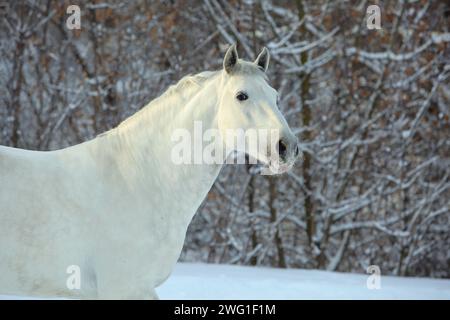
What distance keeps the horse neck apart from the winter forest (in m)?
5.69

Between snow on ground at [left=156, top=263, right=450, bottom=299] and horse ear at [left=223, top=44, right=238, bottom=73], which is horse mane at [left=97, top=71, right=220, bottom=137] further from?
snow on ground at [left=156, top=263, right=450, bottom=299]

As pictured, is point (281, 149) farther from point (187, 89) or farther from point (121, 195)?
point (121, 195)

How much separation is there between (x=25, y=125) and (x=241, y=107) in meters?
6.95

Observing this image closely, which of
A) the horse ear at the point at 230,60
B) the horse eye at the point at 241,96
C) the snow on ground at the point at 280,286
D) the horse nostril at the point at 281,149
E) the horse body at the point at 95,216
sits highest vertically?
the horse ear at the point at 230,60

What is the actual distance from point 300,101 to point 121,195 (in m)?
6.44

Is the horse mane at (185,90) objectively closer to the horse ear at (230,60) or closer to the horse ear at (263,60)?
the horse ear at (230,60)

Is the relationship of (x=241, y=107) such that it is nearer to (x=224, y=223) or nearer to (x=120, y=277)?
(x=120, y=277)

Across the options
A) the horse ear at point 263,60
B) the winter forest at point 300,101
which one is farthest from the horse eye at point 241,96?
the winter forest at point 300,101

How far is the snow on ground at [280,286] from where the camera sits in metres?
5.11

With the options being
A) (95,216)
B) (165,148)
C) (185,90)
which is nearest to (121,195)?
(95,216)

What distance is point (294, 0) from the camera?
9.19 m

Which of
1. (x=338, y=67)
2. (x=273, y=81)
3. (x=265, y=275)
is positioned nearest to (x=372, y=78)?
(x=338, y=67)

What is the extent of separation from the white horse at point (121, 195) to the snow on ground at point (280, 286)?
2204 mm

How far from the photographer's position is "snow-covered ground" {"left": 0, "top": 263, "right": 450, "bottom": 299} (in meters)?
5.11
